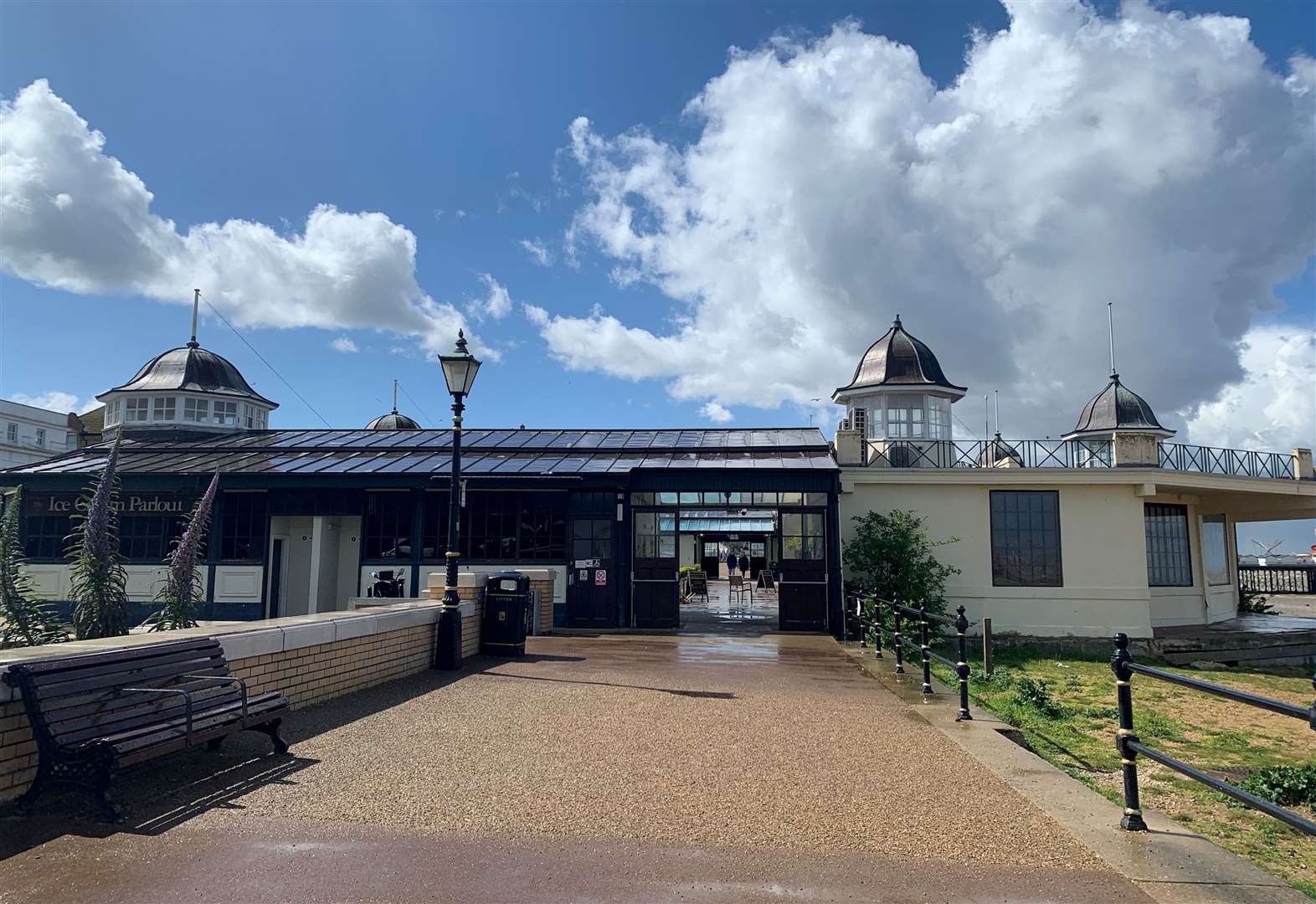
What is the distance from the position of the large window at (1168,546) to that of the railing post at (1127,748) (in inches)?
621

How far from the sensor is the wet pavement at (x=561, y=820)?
3.89 meters

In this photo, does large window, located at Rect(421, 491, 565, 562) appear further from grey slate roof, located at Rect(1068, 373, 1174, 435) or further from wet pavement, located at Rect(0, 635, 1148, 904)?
grey slate roof, located at Rect(1068, 373, 1174, 435)

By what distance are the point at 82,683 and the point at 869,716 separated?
632cm

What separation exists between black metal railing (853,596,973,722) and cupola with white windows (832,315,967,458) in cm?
577

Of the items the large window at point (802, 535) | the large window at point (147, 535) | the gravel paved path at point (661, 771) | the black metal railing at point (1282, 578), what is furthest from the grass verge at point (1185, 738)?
the black metal railing at point (1282, 578)

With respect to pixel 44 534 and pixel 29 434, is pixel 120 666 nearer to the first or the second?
pixel 44 534

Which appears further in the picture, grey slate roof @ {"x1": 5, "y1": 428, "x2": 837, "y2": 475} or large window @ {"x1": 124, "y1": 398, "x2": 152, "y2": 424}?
large window @ {"x1": 124, "y1": 398, "x2": 152, "y2": 424}

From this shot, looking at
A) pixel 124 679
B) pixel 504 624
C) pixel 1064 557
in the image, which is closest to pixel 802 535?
pixel 1064 557

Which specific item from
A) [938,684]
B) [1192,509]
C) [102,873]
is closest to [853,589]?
[938,684]

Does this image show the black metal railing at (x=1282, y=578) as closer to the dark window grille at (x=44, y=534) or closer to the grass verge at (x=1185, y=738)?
the grass verge at (x=1185, y=738)

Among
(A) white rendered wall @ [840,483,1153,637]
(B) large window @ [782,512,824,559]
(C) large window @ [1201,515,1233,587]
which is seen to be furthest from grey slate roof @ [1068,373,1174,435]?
(B) large window @ [782,512,824,559]

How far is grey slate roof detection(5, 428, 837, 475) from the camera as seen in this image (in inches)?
685

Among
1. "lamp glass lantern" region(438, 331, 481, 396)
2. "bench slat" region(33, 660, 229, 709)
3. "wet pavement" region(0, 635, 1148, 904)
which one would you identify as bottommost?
"wet pavement" region(0, 635, 1148, 904)

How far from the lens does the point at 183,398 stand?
25.4 metres
